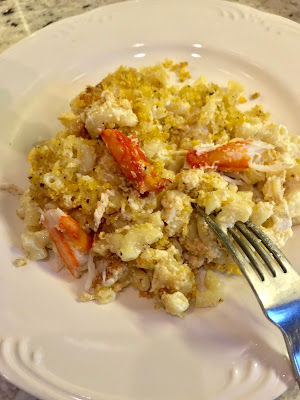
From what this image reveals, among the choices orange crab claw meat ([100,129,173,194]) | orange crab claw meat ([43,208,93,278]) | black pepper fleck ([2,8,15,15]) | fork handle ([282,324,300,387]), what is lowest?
fork handle ([282,324,300,387])

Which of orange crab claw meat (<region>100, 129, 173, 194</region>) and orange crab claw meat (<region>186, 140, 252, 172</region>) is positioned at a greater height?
orange crab claw meat (<region>100, 129, 173, 194</region>)

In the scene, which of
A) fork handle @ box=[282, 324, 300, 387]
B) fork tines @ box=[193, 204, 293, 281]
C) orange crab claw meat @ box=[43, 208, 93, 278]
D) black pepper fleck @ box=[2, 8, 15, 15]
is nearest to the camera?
fork handle @ box=[282, 324, 300, 387]

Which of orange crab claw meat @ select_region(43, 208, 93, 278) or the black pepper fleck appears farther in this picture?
the black pepper fleck

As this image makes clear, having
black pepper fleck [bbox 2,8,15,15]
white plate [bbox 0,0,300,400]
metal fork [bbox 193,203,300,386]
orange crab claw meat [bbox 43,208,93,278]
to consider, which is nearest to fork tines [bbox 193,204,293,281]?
metal fork [bbox 193,203,300,386]

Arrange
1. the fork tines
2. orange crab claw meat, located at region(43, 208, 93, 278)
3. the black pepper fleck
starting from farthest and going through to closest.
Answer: the black pepper fleck
orange crab claw meat, located at region(43, 208, 93, 278)
the fork tines

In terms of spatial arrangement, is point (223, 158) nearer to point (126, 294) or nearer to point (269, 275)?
point (269, 275)

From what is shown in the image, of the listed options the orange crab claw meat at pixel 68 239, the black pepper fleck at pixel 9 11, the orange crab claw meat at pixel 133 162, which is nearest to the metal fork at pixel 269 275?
the orange crab claw meat at pixel 133 162

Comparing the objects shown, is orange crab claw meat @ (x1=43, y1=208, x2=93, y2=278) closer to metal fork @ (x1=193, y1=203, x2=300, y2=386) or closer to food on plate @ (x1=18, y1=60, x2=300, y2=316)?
food on plate @ (x1=18, y1=60, x2=300, y2=316)

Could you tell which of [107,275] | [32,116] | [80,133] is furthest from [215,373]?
[32,116]

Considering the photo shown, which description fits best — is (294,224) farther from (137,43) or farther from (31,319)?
(137,43)
